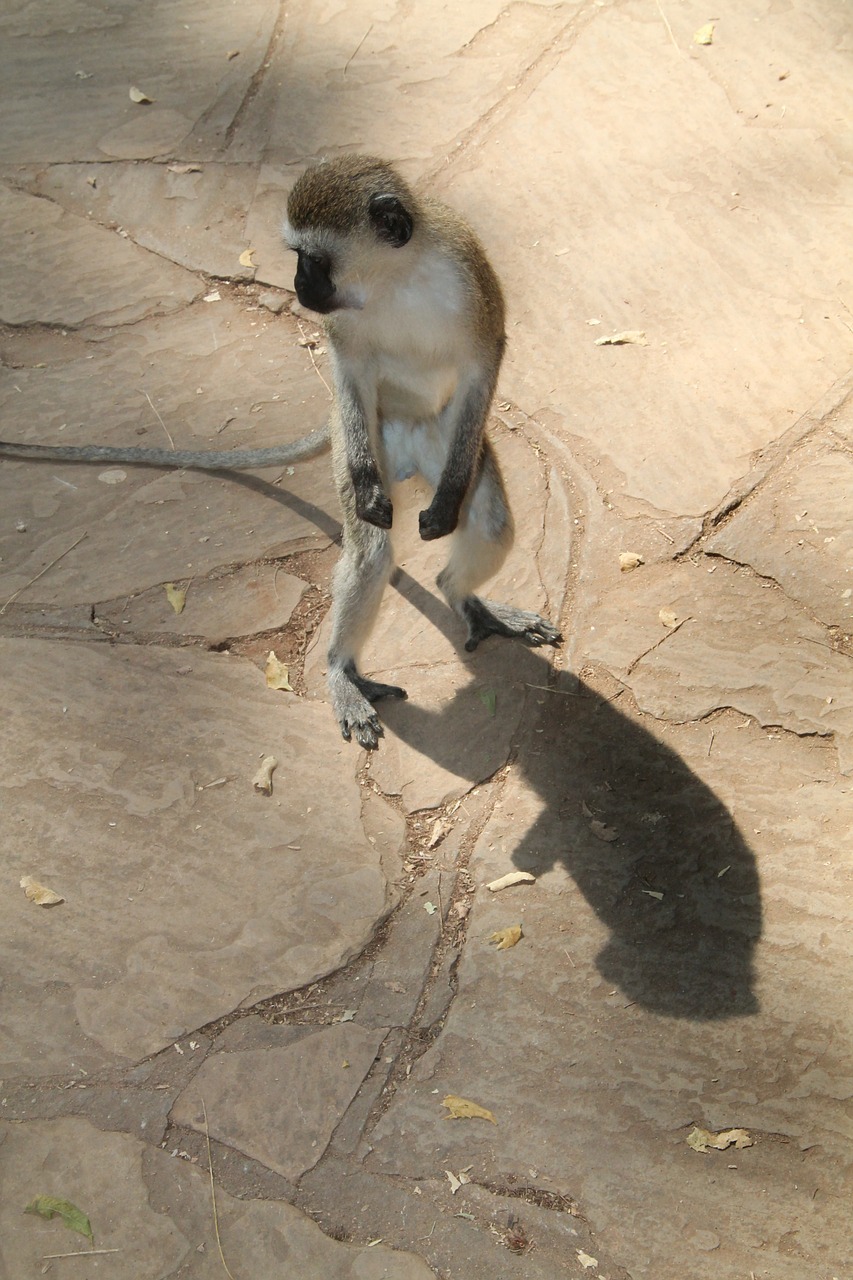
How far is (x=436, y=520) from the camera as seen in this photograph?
12.3ft

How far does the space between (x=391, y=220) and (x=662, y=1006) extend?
2.36 meters

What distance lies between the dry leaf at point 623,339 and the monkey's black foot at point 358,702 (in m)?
1.96

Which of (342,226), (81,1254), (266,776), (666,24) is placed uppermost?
(342,226)

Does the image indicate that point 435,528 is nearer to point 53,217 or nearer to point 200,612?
point 200,612

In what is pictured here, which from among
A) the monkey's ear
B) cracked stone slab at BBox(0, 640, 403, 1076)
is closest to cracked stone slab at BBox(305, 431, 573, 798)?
cracked stone slab at BBox(0, 640, 403, 1076)

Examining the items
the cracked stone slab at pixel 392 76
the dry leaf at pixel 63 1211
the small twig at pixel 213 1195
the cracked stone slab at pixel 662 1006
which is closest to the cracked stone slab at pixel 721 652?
the cracked stone slab at pixel 662 1006

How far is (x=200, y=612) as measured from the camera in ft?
14.1

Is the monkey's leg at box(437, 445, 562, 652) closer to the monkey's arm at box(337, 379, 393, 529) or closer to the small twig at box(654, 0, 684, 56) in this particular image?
the monkey's arm at box(337, 379, 393, 529)

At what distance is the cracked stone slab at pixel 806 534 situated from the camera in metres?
4.09

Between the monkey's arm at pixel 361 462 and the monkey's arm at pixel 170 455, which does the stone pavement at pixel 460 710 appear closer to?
the monkey's arm at pixel 170 455

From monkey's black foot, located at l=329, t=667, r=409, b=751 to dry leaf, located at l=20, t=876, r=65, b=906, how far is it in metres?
1.06

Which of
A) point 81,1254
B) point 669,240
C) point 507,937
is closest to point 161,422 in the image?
point 669,240

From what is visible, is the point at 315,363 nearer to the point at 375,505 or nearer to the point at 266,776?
the point at 375,505

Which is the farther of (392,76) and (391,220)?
(392,76)
